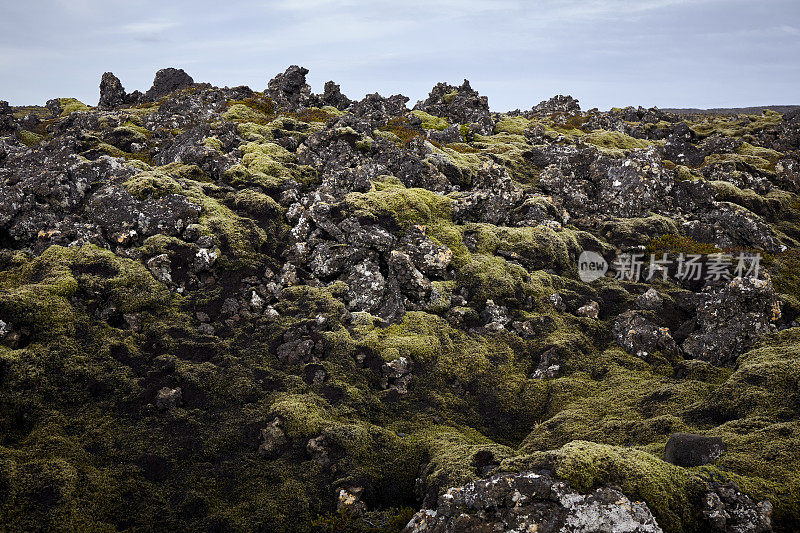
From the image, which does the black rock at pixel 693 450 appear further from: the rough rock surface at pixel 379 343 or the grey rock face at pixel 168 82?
the grey rock face at pixel 168 82

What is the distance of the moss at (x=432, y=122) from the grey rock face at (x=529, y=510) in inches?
1309

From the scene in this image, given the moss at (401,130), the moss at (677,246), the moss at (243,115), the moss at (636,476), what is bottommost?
the moss at (636,476)

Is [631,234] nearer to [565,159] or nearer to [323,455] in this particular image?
[565,159]

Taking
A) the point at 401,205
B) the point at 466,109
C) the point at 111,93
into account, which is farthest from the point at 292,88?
the point at 401,205

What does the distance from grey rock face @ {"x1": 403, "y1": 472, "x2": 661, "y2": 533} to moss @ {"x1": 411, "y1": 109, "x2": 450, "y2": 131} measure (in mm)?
33251

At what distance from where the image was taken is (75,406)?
30.9ft

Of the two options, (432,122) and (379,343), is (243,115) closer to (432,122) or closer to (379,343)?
(432,122)

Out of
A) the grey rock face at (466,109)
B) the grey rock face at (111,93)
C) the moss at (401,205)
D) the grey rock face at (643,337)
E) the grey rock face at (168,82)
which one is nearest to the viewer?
the grey rock face at (643,337)

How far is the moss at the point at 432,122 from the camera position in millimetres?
37094

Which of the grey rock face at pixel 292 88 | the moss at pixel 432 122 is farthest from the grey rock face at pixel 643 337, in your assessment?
the grey rock face at pixel 292 88

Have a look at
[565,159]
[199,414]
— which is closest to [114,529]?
[199,414]

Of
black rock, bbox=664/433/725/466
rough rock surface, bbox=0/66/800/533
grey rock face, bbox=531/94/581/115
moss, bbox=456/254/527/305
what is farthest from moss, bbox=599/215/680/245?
grey rock face, bbox=531/94/581/115

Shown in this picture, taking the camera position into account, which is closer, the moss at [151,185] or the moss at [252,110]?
the moss at [151,185]

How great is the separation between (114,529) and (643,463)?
358 inches
